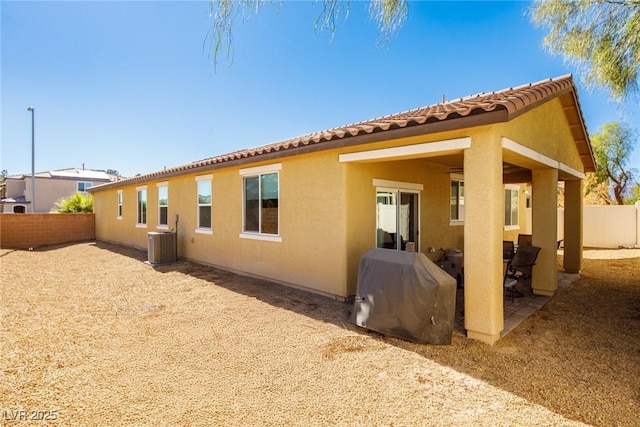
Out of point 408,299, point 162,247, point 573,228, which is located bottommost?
point 408,299

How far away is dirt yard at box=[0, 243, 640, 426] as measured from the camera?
3033 mm

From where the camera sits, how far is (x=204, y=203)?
10.8m

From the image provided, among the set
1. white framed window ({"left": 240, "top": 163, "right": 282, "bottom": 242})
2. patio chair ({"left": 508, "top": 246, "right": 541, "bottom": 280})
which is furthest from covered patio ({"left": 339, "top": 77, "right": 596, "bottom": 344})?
white framed window ({"left": 240, "top": 163, "right": 282, "bottom": 242})

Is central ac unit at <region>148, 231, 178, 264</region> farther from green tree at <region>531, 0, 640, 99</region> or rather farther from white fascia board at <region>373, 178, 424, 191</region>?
green tree at <region>531, 0, 640, 99</region>

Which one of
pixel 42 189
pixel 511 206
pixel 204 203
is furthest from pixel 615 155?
pixel 42 189

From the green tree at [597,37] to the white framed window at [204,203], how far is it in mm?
9625

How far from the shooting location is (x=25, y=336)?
4895 mm

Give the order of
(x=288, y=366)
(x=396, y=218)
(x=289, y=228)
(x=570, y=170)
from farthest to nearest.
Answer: (x=570, y=170)
(x=396, y=218)
(x=289, y=228)
(x=288, y=366)

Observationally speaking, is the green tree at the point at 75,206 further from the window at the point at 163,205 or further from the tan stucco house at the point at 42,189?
the tan stucco house at the point at 42,189

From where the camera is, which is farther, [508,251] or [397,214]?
[508,251]

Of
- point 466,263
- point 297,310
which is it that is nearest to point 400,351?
point 466,263

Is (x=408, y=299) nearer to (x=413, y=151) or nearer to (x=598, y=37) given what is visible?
(x=413, y=151)

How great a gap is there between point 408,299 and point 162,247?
928cm

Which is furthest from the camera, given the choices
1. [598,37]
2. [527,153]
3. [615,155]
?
[615,155]
